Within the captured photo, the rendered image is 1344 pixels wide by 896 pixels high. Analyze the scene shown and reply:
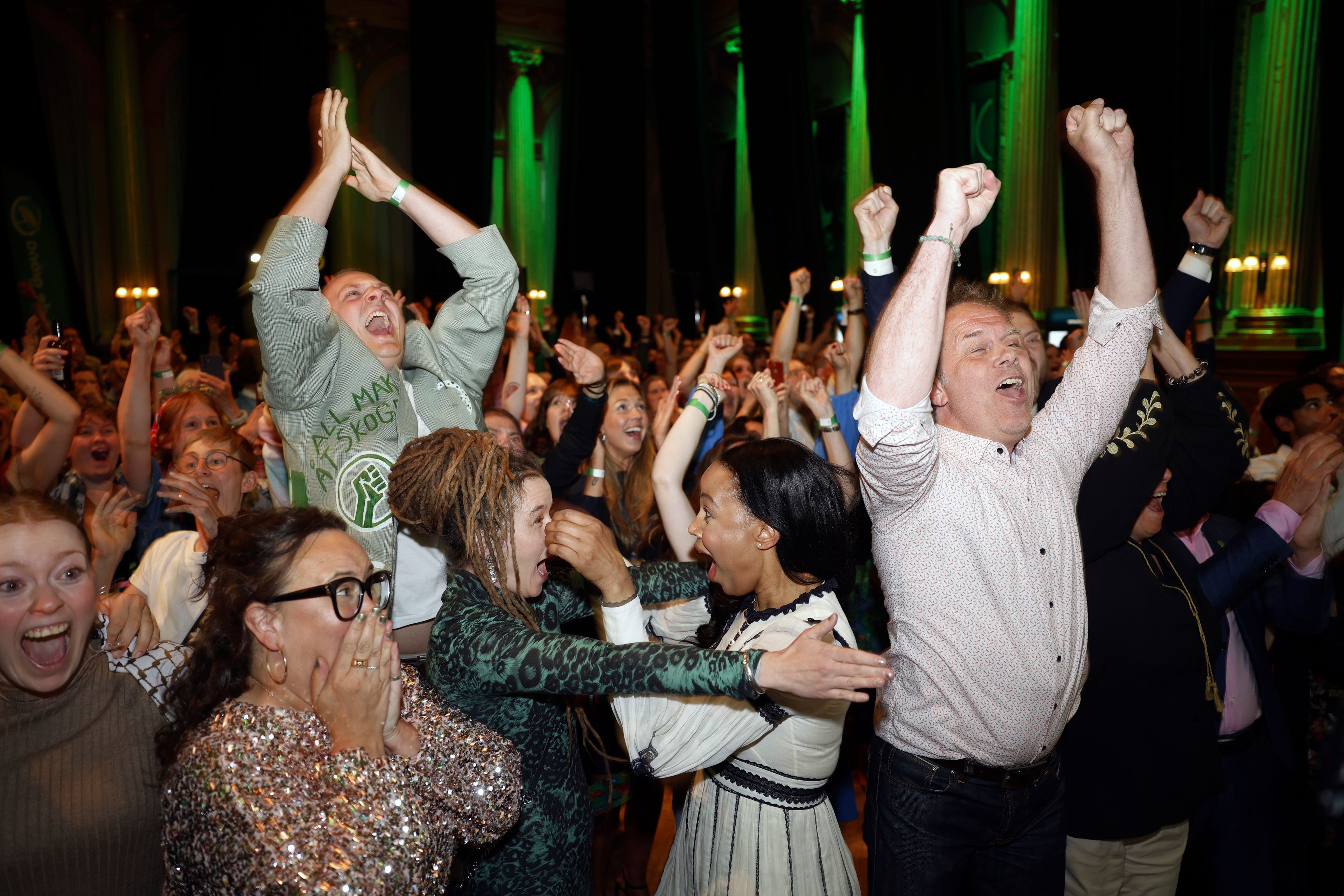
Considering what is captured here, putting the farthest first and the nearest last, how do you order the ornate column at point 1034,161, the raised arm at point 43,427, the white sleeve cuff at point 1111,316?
the ornate column at point 1034,161 → the raised arm at point 43,427 → the white sleeve cuff at point 1111,316

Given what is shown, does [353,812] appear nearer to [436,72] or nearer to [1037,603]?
[1037,603]

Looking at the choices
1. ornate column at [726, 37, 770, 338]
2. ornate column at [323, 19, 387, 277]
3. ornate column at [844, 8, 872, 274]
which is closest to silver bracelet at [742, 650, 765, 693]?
ornate column at [844, 8, 872, 274]

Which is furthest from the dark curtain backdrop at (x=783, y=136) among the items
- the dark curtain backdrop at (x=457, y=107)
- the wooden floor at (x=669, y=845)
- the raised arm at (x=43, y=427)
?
the raised arm at (x=43, y=427)

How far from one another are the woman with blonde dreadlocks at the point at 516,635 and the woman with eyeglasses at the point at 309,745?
90 mm

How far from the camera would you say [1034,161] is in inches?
420

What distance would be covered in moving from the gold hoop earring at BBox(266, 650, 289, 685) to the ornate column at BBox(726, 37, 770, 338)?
13.7 m

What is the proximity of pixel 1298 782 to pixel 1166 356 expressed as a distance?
1.22 meters

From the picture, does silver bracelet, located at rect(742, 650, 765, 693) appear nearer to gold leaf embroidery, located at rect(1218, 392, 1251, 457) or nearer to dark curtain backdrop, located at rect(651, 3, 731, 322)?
gold leaf embroidery, located at rect(1218, 392, 1251, 457)

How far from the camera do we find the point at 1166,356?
Answer: 2182mm

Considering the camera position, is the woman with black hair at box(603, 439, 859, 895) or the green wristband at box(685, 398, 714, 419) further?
the green wristband at box(685, 398, 714, 419)

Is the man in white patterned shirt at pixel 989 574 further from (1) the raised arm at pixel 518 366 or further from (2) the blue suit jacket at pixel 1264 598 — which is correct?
(1) the raised arm at pixel 518 366

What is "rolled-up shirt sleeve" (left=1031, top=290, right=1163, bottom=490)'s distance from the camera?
1.71 meters

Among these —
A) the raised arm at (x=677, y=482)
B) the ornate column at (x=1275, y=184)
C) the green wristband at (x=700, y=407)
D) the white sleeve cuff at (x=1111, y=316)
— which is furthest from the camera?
the ornate column at (x=1275, y=184)

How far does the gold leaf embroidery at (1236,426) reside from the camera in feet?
6.84
